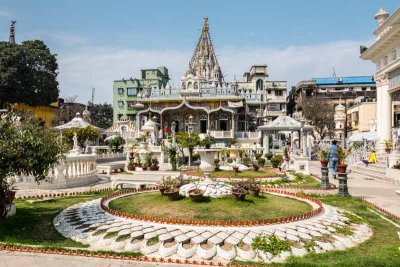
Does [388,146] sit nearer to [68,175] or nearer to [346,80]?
[68,175]

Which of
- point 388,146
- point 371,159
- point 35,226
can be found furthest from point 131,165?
point 388,146

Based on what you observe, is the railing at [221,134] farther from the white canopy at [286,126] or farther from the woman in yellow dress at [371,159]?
the woman in yellow dress at [371,159]

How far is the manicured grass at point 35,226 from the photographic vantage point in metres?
7.33

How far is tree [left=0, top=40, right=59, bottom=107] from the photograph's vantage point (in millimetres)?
40438

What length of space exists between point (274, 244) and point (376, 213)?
5090 millimetres

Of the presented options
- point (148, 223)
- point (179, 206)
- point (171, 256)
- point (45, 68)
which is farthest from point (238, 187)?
point (45, 68)

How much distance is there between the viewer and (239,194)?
9.62 m

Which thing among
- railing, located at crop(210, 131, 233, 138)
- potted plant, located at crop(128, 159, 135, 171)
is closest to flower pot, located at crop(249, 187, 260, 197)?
potted plant, located at crop(128, 159, 135, 171)

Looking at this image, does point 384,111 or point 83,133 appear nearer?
point 384,111

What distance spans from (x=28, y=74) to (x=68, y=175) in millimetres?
30726

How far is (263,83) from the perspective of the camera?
64.6m

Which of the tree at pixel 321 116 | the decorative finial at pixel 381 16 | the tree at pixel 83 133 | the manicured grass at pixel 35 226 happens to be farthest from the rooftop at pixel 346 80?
the manicured grass at pixel 35 226

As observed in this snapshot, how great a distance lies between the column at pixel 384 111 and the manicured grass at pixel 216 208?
18.3 m

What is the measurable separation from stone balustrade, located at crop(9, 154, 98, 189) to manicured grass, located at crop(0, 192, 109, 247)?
13.3ft
